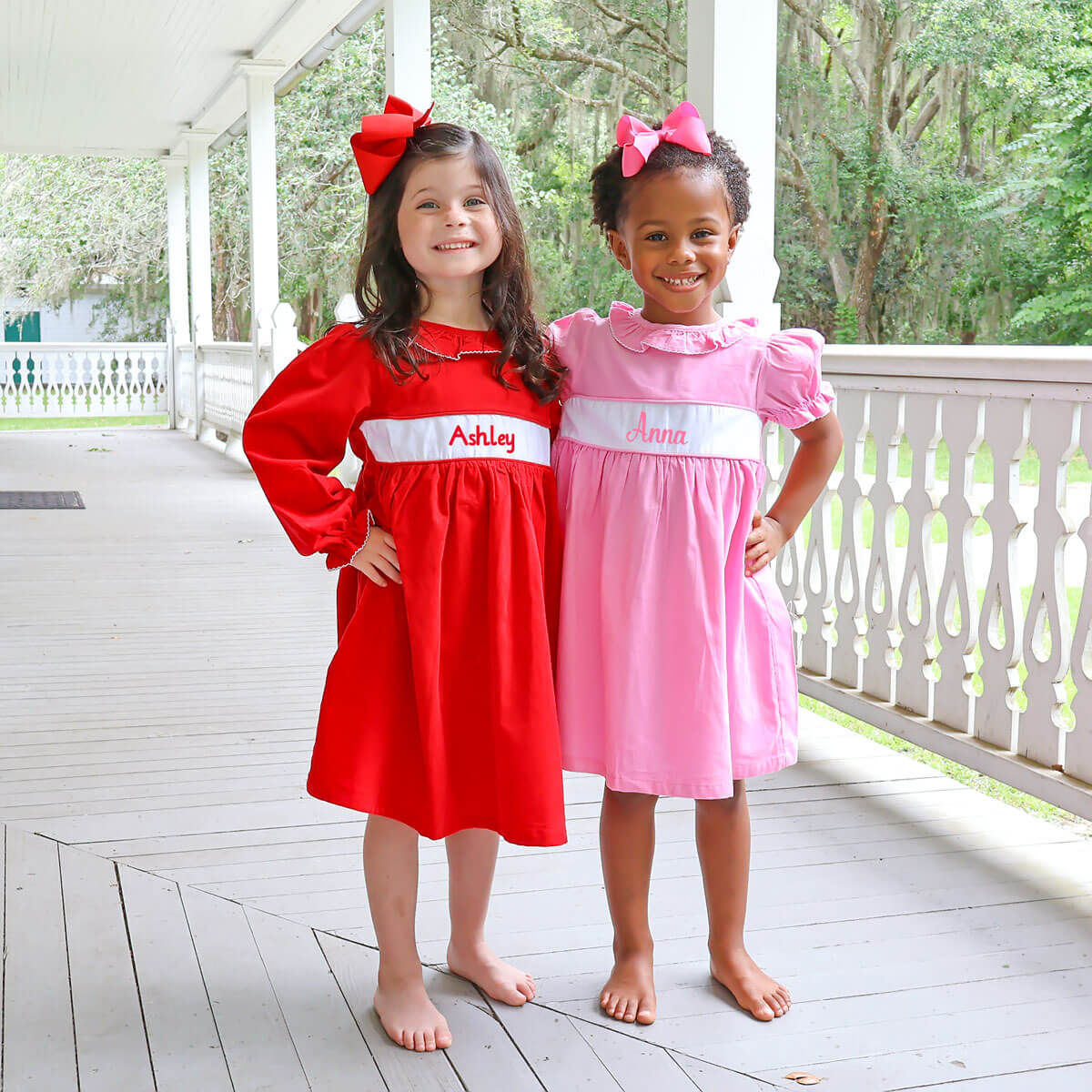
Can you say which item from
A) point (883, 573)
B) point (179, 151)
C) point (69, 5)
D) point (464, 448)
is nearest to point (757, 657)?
point (464, 448)

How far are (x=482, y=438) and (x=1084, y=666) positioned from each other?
52.1 inches

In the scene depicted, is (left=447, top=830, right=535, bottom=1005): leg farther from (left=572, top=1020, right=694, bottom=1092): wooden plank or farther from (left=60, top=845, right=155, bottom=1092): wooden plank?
(left=60, top=845, right=155, bottom=1092): wooden plank

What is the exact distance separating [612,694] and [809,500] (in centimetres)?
43

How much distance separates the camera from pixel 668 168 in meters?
1.75

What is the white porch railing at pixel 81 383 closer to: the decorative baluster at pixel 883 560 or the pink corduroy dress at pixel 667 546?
the decorative baluster at pixel 883 560

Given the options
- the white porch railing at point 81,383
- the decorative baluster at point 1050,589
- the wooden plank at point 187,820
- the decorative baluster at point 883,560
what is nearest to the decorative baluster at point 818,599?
the decorative baluster at point 883,560

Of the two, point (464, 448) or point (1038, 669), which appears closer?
point (464, 448)

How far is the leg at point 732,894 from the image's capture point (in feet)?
6.25

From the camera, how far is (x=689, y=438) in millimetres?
1794

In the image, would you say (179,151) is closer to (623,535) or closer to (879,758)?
(879,758)

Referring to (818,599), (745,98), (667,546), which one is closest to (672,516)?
(667,546)

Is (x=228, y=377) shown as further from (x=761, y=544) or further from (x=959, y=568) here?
(x=761, y=544)

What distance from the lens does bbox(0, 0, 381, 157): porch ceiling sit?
738 cm

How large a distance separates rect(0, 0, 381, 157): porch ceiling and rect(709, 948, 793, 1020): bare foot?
6285 mm
